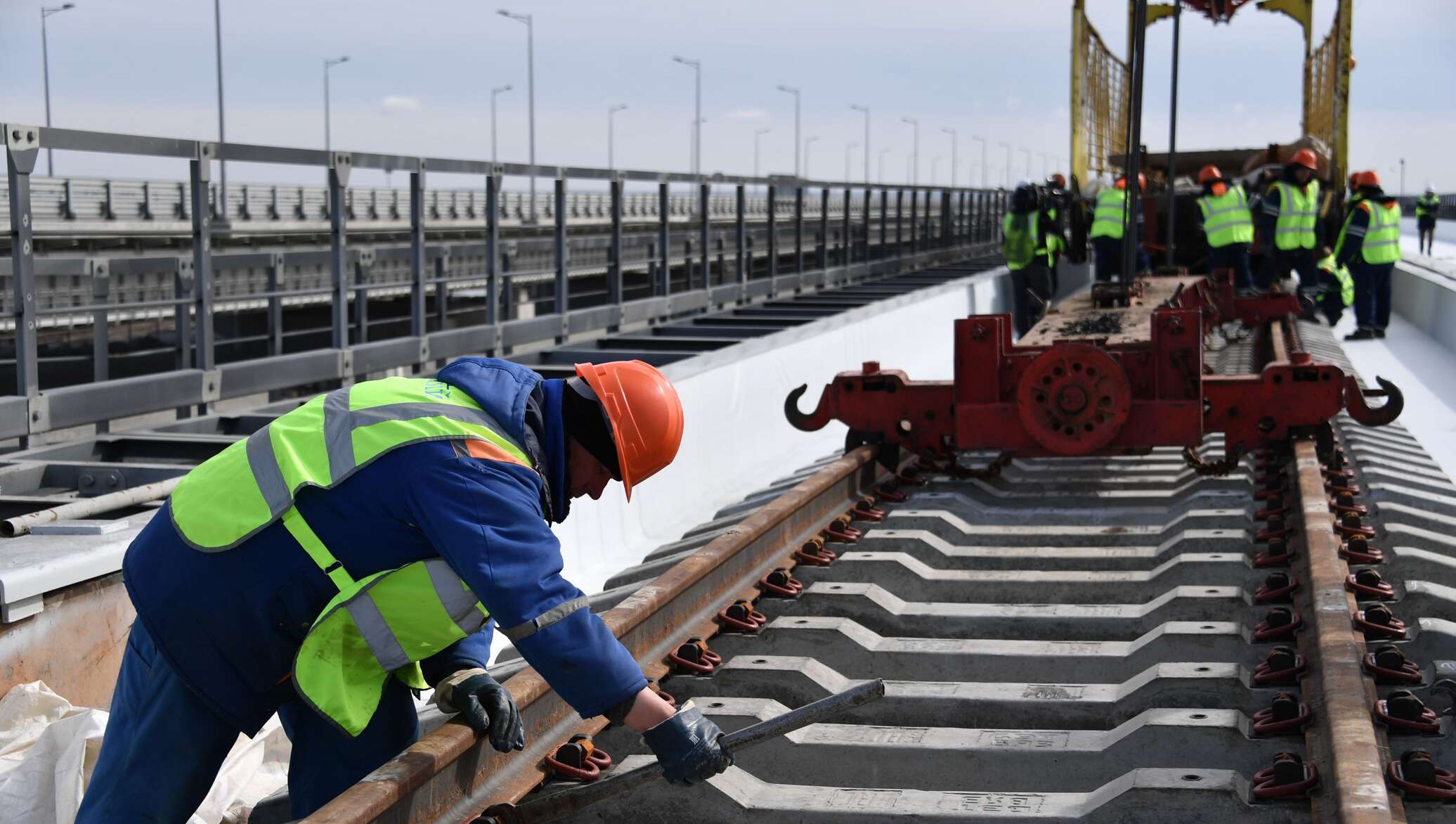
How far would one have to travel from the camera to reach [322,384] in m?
12.4

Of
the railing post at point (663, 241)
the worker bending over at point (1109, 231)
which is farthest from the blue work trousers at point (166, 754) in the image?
the worker bending over at point (1109, 231)

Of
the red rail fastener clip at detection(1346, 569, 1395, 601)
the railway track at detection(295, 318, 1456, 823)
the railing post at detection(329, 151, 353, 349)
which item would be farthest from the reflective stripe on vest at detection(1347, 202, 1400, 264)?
the red rail fastener clip at detection(1346, 569, 1395, 601)

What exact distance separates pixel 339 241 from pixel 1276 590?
217 inches

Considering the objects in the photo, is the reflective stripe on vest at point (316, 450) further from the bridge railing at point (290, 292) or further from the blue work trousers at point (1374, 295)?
the blue work trousers at point (1374, 295)

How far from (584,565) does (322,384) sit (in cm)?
570

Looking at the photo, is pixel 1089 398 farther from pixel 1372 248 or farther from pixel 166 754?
pixel 1372 248

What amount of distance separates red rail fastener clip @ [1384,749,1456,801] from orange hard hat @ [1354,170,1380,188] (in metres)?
17.1

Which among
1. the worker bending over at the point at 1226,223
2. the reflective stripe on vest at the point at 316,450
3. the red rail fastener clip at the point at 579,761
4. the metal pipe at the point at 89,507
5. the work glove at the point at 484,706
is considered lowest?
the red rail fastener clip at the point at 579,761

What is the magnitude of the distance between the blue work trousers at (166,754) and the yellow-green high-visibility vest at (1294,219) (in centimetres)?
1678

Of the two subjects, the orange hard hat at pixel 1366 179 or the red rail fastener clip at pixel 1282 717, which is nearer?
the red rail fastener clip at pixel 1282 717

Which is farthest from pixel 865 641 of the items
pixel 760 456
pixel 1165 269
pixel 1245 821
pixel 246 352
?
pixel 246 352

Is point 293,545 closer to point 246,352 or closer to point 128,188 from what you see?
point 246,352

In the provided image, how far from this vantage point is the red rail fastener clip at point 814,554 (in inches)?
246

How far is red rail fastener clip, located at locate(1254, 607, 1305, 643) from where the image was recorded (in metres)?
4.97
